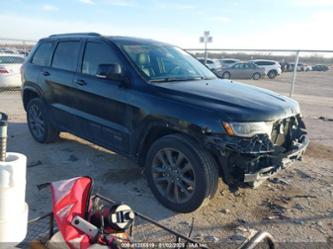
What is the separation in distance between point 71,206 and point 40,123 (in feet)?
13.8

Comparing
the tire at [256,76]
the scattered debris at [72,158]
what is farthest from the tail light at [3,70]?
the tire at [256,76]

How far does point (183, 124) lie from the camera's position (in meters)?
3.55

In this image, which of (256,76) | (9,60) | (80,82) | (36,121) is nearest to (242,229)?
(80,82)

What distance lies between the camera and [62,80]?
517 centimetres

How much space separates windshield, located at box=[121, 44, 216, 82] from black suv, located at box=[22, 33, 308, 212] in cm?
2

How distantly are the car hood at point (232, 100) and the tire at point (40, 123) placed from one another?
8.36ft

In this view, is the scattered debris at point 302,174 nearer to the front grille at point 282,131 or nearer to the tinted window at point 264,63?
the front grille at point 282,131

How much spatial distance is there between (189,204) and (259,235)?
60.6 inches

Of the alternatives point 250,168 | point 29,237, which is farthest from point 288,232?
point 29,237

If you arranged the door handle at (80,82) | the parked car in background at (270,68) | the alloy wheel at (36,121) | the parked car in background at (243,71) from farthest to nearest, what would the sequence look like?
the parked car in background at (270,68) < the parked car in background at (243,71) < the alloy wheel at (36,121) < the door handle at (80,82)

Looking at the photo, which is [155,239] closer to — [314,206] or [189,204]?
[189,204]

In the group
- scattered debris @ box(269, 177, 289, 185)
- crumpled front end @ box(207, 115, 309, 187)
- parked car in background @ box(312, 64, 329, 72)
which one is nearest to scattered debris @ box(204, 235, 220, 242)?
crumpled front end @ box(207, 115, 309, 187)

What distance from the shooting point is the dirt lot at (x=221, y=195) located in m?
3.54

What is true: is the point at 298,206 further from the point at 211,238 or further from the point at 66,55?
the point at 66,55
